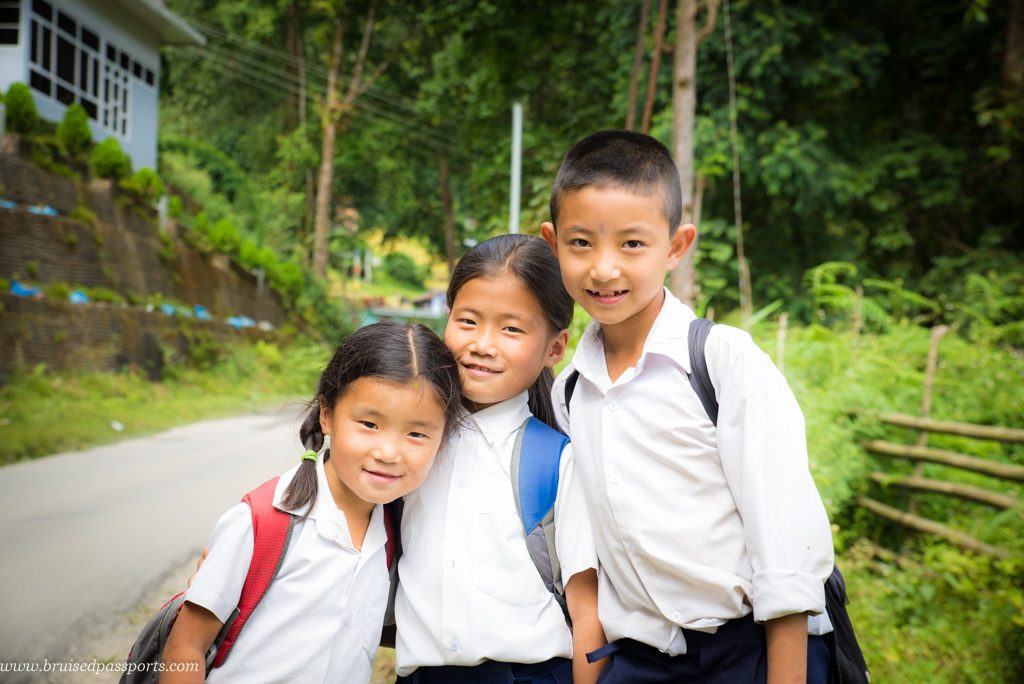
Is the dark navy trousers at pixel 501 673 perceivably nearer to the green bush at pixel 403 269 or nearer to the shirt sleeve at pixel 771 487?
the shirt sleeve at pixel 771 487

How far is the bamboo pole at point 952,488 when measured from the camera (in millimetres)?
4117

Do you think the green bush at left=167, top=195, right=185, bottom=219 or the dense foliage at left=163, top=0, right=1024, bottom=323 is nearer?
the dense foliage at left=163, top=0, right=1024, bottom=323

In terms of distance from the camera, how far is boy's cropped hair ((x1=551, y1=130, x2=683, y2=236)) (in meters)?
1.55

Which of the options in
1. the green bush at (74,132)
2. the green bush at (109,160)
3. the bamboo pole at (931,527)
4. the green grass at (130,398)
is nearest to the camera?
the bamboo pole at (931,527)

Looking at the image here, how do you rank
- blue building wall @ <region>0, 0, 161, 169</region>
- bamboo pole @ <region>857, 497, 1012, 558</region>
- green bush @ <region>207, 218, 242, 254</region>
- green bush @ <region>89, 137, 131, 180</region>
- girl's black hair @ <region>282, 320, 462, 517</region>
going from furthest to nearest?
green bush @ <region>207, 218, 242, 254</region>
green bush @ <region>89, 137, 131, 180</region>
blue building wall @ <region>0, 0, 161, 169</region>
bamboo pole @ <region>857, 497, 1012, 558</region>
girl's black hair @ <region>282, 320, 462, 517</region>

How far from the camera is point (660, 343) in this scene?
5.01ft

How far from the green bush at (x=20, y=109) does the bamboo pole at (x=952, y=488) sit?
7703 mm

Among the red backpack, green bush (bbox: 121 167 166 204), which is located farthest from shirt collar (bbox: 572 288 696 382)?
green bush (bbox: 121 167 166 204)

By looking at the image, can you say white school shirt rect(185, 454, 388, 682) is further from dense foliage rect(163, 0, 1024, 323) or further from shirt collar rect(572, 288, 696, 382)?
dense foliage rect(163, 0, 1024, 323)

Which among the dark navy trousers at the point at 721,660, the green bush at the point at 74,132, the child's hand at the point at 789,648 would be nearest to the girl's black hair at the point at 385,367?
the dark navy trousers at the point at 721,660

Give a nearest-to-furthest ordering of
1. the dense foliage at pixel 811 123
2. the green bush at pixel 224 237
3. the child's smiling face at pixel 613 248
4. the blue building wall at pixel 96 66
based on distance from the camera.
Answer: the child's smiling face at pixel 613 248
the blue building wall at pixel 96 66
the dense foliage at pixel 811 123
the green bush at pixel 224 237

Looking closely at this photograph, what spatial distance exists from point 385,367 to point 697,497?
0.74 m

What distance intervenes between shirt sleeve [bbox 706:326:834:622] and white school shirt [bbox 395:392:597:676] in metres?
0.37

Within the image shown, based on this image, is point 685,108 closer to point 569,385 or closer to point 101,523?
point 569,385
